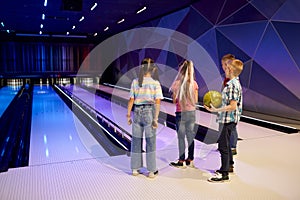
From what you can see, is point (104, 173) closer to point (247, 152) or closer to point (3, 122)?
point (247, 152)

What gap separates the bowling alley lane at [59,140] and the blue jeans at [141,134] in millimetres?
1137

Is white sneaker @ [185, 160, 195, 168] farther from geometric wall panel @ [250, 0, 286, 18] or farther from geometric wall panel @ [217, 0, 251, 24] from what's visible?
geometric wall panel @ [217, 0, 251, 24]

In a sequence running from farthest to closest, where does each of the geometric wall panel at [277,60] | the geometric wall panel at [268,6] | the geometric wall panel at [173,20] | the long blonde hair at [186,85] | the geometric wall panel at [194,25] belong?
the geometric wall panel at [173,20], the geometric wall panel at [194,25], the geometric wall panel at [268,6], the geometric wall panel at [277,60], the long blonde hair at [186,85]

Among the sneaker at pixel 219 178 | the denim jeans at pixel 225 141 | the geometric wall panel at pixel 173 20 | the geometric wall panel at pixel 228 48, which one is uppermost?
the geometric wall panel at pixel 173 20

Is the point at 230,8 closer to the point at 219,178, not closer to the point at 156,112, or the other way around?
the point at 156,112

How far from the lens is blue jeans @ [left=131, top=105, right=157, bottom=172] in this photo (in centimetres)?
310

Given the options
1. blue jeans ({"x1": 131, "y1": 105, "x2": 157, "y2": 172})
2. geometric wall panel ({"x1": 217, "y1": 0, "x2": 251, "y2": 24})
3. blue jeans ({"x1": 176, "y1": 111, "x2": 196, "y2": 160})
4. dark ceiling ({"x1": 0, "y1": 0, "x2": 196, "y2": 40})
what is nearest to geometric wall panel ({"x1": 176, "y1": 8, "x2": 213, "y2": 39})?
dark ceiling ({"x1": 0, "y1": 0, "x2": 196, "y2": 40})

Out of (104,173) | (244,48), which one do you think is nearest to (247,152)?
(104,173)

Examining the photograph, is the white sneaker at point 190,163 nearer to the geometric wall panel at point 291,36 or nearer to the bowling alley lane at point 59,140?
the bowling alley lane at point 59,140

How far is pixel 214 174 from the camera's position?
3.29 meters

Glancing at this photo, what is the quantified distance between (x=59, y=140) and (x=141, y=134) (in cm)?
246

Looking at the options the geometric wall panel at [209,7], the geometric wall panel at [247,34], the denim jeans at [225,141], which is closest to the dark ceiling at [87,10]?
the geometric wall panel at [209,7]

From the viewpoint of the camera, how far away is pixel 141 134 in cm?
317

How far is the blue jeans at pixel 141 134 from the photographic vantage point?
310cm
